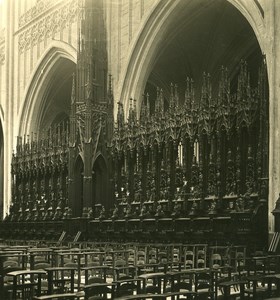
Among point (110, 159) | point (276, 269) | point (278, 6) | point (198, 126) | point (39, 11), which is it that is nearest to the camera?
point (276, 269)

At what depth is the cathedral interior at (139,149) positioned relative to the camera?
12.2 meters

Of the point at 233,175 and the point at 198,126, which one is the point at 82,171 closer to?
the point at 198,126

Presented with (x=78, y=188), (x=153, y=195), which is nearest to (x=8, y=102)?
(x=78, y=188)

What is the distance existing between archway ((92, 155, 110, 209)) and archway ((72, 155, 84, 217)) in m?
0.75

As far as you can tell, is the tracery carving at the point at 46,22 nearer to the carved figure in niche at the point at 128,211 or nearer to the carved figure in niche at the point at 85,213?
the carved figure in niche at the point at 85,213

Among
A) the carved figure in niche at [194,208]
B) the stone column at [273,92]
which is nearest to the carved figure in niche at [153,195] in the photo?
the carved figure in niche at [194,208]

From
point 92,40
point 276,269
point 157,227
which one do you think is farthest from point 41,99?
point 276,269

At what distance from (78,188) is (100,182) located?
1309 millimetres

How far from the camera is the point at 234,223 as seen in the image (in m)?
15.3

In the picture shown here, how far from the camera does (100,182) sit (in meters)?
21.4

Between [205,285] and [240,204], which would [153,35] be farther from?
[205,285]

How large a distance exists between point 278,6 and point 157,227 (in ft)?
24.2

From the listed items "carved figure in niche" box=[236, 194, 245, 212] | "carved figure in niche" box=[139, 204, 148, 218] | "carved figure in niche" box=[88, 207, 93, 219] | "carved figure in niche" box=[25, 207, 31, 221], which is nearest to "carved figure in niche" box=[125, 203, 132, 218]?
"carved figure in niche" box=[139, 204, 148, 218]

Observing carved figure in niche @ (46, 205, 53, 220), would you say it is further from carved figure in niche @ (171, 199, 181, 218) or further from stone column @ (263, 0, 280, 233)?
stone column @ (263, 0, 280, 233)
